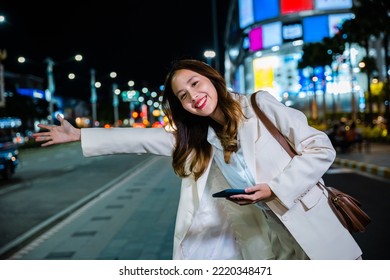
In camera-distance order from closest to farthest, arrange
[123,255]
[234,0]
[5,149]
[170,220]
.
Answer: [123,255], [170,220], [5,149], [234,0]

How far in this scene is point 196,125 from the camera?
2527 mm

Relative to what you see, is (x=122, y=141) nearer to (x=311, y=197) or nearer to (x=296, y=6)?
(x=311, y=197)

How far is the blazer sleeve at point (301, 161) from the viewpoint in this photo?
2.05 m

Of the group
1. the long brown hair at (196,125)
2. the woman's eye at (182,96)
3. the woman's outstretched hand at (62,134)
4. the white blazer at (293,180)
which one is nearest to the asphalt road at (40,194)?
the woman's outstretched hand at (62,134)

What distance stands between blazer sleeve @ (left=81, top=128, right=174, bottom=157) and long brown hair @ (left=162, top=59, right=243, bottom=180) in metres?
0.09

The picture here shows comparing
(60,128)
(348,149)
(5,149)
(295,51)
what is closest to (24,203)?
(5,149)

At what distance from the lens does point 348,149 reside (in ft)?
71.8

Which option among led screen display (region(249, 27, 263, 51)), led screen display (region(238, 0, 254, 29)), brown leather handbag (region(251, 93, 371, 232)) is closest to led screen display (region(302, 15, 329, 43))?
led screen display (region(249, 27, 263, 51))

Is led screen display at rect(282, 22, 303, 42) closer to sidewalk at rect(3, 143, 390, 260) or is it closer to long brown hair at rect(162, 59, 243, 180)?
sidewalk at rect(3, 143, 390, 260)

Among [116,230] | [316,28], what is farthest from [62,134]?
[316,28]

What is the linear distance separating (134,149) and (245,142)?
0.56 meters

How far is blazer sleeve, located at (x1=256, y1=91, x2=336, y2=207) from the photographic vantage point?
2.05 meters

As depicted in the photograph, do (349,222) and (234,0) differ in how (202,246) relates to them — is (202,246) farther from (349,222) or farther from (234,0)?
(234,0)

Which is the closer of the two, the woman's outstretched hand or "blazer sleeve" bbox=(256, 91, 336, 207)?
"blazer sleeve" bbox=(256, 91, 336, 207)
